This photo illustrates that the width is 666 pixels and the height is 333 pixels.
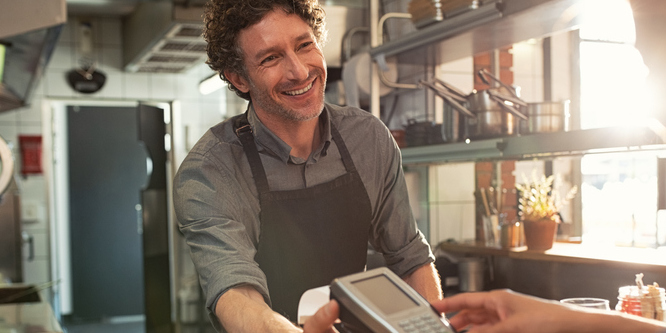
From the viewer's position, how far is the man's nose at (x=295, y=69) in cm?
139

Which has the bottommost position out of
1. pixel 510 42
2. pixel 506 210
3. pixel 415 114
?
pixel 506 210

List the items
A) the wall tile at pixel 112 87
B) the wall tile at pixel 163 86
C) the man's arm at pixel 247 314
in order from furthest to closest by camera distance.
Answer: the wall tile at pixel 163 86, the wall tile at pixel 112 87, the man's arm at pixel 247 314

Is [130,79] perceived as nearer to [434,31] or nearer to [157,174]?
[157,174]

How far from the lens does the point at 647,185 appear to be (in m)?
3.49

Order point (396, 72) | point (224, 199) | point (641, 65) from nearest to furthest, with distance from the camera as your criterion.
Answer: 1. point (224, 199)
2. point (641, 65)
3. point (396, 72)

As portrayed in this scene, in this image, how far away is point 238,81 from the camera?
156 cm

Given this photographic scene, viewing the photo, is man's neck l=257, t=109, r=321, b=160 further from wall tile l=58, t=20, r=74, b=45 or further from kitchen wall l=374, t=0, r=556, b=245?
wall tile l=58, t=20, r=74, b=45

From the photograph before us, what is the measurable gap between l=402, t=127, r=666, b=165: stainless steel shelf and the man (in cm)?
60

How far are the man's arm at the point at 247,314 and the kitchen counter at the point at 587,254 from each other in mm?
1299

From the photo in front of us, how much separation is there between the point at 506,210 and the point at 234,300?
7.90ft

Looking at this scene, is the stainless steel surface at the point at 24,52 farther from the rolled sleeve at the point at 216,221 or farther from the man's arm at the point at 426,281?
the man's arm at the point at 426,281

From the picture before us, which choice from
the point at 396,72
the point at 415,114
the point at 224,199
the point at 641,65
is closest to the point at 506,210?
the point at 415,114

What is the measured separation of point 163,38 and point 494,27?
2.49m

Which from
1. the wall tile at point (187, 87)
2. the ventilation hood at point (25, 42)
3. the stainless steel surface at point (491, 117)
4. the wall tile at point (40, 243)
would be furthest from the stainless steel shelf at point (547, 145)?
Result: the wall tile at point (40, 243)
